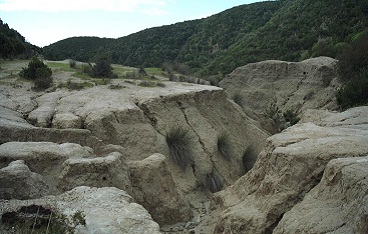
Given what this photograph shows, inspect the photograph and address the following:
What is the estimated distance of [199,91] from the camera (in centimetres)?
1380

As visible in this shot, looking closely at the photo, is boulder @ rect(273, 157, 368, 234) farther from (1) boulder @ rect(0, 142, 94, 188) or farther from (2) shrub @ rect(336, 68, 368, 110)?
(2) shrub @ rect(336, 68, 368, 110)

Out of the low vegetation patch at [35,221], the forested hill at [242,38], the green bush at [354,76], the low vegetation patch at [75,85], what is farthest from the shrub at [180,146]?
the forested hill at [242,38]

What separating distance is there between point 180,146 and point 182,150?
0.15 metres

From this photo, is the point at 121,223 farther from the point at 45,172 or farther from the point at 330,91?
the point at 330,91

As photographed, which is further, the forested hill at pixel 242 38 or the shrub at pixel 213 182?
the forested hill at pixel 242 38

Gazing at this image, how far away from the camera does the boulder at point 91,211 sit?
16.7 ft

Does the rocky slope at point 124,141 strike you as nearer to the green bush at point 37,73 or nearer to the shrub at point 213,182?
the shrub at point 213,182

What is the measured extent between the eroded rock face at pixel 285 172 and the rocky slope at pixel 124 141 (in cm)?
206

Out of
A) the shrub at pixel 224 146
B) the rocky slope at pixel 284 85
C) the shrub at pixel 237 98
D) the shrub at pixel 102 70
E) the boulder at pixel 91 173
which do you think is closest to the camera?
the boulder at pixel 91 173

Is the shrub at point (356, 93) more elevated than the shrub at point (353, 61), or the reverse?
the shrub at point (353, 61)

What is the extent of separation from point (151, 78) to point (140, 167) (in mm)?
8900

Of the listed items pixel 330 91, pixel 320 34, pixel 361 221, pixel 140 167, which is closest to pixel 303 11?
pixel 320 34

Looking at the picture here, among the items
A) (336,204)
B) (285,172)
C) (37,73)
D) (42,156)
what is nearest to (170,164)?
(42,156)

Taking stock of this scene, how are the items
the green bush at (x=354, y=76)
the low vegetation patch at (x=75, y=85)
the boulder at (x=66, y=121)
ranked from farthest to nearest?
the low vegetation patch at (x=75, y=85)
the green bush at (x=354, y=76)
the boulder at (x=66, y=121)
